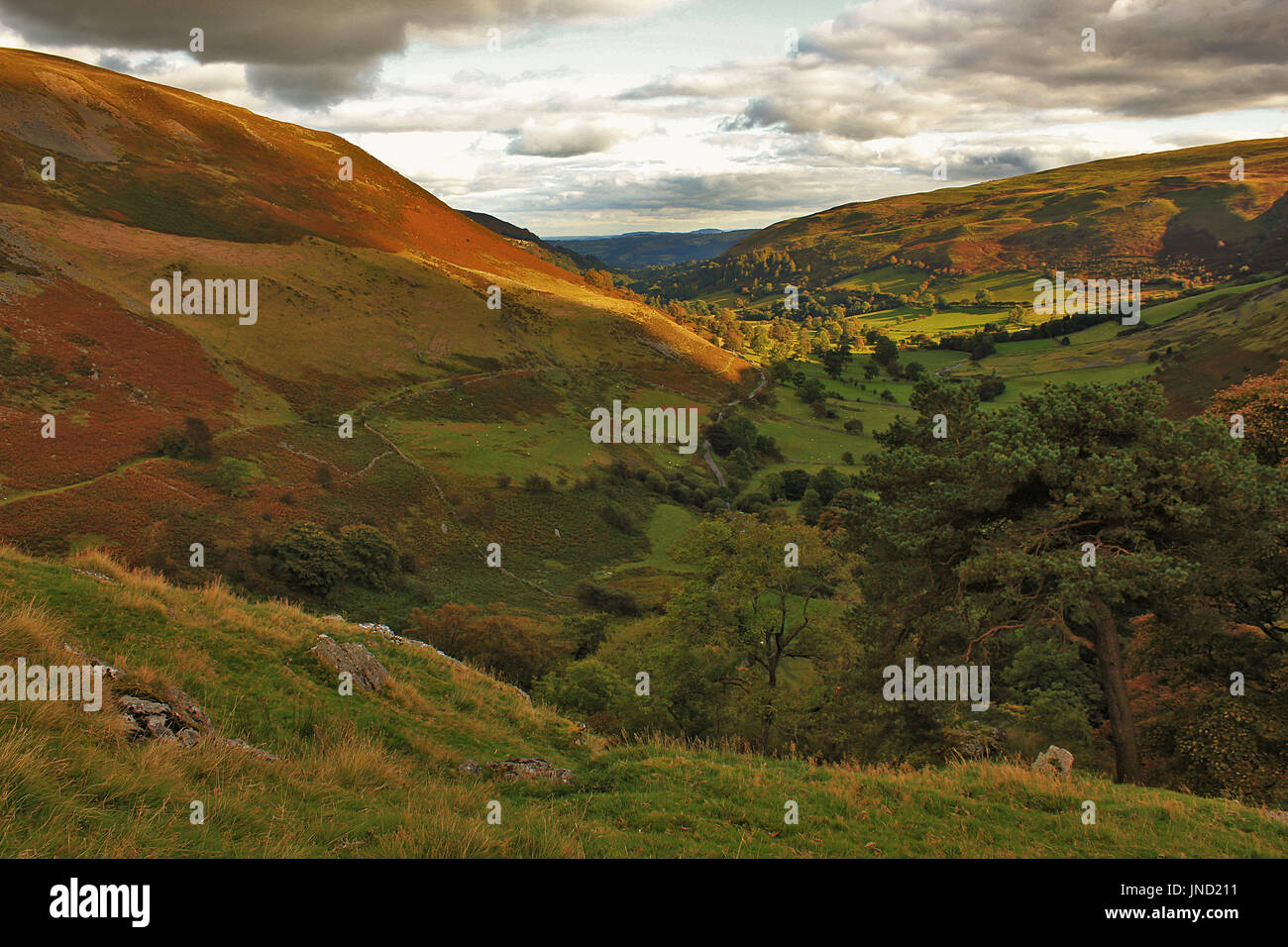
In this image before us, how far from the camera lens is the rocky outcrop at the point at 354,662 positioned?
40.6ft

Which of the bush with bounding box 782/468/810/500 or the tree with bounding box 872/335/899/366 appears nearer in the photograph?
the bush with bounding box 782/468/810/500

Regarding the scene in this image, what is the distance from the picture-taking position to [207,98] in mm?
135750

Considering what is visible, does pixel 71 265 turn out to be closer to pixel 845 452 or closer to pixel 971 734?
pixel 971 734

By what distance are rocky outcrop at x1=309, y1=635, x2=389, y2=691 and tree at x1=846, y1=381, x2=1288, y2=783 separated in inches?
524

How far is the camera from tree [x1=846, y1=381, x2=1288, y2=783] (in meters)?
15.9

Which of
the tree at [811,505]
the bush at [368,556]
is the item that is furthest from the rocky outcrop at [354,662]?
the tree at [811,505]

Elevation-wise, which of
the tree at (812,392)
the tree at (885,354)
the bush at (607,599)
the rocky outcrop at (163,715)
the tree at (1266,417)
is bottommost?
the bush at (607,599)

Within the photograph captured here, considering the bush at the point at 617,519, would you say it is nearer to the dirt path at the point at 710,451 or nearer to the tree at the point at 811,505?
the dirt path at the point at 710,451

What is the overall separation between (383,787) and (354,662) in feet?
16.1

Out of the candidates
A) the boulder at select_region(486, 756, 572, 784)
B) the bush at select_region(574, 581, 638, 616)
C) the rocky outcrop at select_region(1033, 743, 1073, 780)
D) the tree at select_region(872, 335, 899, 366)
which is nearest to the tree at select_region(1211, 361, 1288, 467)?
the rocky outcrop at select_region(1033, 743, 1073, 780)

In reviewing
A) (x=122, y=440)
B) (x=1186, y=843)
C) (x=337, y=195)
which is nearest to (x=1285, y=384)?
(x=1186, y=843)

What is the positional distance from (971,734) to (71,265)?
306 ft

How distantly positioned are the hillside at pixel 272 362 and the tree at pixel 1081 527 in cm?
4031

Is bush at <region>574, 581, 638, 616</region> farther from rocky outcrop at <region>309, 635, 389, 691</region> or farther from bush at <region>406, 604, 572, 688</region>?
rocky outcrop at <region>309, 635, 389, 691</region>
